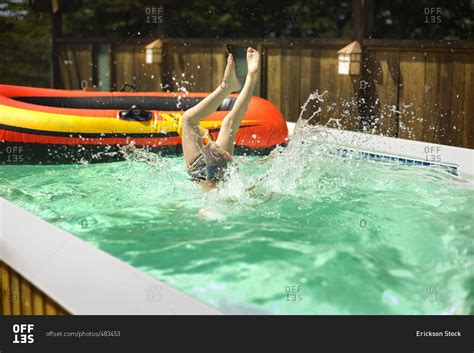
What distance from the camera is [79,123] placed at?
234 inches

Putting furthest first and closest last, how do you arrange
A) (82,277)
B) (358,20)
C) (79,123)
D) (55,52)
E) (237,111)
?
(55,52)
(358,20)
(79,123)
(237,111)
(82,277)

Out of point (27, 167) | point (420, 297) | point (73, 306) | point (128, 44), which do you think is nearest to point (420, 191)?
point (420, 297)

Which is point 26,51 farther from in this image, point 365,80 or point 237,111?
point 237,111

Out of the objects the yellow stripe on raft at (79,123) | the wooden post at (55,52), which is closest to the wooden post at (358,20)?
Result: the yellow stripe on raft at (79,123)

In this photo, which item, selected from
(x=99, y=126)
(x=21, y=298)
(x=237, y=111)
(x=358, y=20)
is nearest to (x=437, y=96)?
(x=358, y=20)

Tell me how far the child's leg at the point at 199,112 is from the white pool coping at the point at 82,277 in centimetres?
127

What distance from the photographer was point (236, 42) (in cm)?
887

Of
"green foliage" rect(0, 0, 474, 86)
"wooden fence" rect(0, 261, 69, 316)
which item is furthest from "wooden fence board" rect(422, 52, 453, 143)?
"wooden fence" rect(0, 261, 69, 316)

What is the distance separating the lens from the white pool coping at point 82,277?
2.36m

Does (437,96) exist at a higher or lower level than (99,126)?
higher

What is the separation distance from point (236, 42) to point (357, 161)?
366 centimetres

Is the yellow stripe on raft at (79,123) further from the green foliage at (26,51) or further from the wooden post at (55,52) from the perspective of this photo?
the green foliage at (26,51)

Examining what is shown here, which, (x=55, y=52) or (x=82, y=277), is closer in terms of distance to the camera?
(x=82, y=277)
